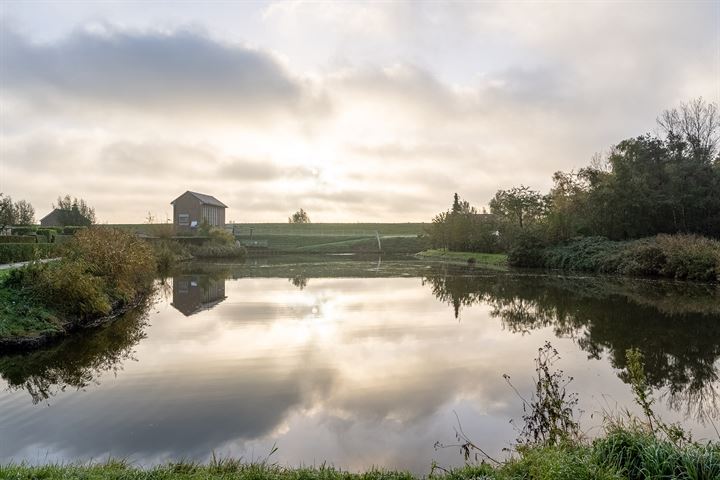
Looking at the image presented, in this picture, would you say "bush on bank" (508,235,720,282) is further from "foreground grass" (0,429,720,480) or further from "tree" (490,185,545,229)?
"foreground grass" (0,429,720,480)

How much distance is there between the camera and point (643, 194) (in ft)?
107

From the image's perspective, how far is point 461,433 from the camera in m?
6.17

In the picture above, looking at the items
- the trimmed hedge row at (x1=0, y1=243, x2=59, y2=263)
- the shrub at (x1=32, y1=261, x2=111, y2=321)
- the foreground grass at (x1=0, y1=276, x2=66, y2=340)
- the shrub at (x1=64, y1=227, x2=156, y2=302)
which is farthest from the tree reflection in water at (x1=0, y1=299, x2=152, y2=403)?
the trimmed hedge row at (x1=0, y1=243, x2=59, y2=263)

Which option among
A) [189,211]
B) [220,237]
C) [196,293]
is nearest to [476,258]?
[220,237]

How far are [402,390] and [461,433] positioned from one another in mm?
1831

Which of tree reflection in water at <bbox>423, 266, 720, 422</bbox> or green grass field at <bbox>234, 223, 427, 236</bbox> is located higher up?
green grass field at <bbox>234, 223, 427, 236</bbox>

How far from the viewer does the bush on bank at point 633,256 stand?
79.8 ft

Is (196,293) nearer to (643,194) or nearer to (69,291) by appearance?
(69,291)

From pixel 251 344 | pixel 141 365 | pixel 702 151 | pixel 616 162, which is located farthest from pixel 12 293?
pixel 702 151

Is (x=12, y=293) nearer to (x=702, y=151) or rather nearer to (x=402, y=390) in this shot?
(x=402, y=390)

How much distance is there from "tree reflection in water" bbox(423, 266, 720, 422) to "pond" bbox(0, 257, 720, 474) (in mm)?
63

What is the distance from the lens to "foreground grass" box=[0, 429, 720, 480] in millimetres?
4055

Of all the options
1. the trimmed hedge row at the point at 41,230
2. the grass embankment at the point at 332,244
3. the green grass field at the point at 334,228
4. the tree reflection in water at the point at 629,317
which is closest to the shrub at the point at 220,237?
the grass embankment at the point at 332,244

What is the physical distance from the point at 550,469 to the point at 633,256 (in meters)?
27.6
